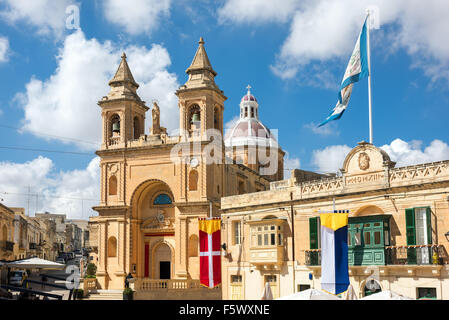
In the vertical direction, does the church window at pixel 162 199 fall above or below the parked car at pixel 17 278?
above

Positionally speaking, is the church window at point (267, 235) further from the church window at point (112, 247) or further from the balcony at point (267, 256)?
the church window at point (112, 247)

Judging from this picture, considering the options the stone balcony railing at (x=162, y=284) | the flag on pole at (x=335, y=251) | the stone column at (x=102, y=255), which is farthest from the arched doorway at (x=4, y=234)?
the flag on pole at (x=335, y=251)

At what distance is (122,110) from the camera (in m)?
44.2

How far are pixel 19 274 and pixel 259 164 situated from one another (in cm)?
2498

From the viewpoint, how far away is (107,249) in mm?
43031

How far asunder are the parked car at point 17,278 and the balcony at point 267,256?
2196cm

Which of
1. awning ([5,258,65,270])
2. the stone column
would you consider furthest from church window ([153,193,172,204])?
awning ([5,258,65,270])

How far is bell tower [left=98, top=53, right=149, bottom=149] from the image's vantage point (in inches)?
1738

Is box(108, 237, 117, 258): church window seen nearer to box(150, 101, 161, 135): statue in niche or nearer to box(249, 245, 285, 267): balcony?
box(150, 101, 161, 135): statue in niche

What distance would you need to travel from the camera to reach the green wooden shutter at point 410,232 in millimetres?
25188

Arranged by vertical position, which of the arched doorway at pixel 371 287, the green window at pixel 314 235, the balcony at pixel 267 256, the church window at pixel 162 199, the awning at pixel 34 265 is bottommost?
the arched doorway at pixel 371 287

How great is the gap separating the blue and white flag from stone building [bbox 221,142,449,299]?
3.49m
